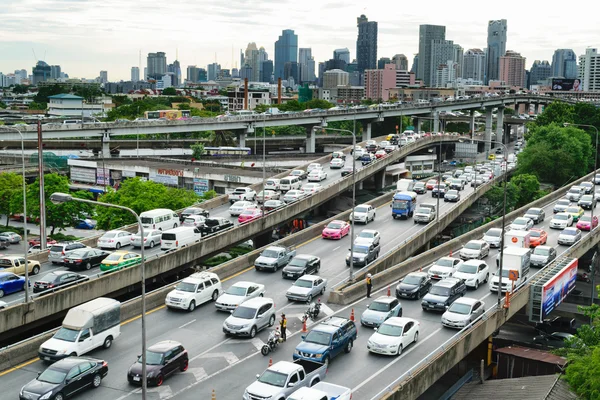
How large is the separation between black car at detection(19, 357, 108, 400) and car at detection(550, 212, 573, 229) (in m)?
43.2

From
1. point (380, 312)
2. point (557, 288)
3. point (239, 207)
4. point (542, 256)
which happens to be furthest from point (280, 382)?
point (239, 207)

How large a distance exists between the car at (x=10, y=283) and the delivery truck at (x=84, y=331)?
26.0ft

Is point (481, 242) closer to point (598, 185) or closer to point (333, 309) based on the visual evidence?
point (333, 309)

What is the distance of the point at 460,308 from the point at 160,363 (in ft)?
49.4

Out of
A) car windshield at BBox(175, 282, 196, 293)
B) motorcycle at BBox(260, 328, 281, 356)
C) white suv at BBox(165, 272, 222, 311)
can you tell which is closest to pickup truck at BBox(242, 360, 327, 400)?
motorcycle at BBox(260, 328, 281, 356)

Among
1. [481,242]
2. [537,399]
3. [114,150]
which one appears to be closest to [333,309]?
[537,399]

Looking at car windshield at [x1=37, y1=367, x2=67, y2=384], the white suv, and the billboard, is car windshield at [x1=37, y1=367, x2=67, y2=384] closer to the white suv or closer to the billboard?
the white suv

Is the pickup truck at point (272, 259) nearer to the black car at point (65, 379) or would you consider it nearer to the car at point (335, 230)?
the car at point (335, 230)

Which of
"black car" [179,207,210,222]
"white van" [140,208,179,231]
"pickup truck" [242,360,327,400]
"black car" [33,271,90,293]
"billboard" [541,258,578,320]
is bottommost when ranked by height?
"billboard" [541,258,578,320]

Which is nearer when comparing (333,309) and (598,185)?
(333,309)

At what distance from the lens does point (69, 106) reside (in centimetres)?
19550

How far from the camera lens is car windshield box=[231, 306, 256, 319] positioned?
1276 inches

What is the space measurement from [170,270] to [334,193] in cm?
2757

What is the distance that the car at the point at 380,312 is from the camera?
33.8 metres
